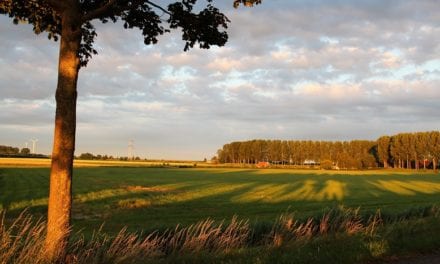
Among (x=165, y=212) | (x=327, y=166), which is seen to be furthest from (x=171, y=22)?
(x=327, y=166)

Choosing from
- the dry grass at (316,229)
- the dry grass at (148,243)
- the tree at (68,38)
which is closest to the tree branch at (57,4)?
the tree at (68,38)

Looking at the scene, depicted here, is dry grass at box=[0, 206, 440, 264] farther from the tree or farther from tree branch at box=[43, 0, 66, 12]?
tree branch at box=[43, 0, 66, 12]

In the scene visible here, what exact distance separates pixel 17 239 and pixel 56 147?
5.50 ft

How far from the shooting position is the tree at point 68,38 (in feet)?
24.6

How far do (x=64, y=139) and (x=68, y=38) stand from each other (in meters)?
1.64

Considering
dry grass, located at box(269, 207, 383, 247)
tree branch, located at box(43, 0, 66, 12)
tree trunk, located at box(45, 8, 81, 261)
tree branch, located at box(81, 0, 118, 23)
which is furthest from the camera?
dry grass, located at box(269, 207, 383, 247)

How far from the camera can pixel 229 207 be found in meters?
34.8

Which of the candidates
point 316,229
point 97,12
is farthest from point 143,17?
point 316,229

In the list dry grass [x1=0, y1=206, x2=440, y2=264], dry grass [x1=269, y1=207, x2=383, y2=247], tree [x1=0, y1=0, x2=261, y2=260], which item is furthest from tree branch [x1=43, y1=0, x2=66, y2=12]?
dry grass [x1=269, y1=207, x2=383, y2=247]

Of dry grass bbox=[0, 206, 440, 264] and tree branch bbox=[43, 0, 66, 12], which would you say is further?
tree branch bbox=[43, 0, 66, 12]

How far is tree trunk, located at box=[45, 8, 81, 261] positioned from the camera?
24.6 ft

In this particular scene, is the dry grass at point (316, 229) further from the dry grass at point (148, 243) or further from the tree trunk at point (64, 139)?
the tree trunk at point (64, 139)

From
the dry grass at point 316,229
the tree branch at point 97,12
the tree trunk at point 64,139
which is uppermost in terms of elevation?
the tree branch at point 97,12

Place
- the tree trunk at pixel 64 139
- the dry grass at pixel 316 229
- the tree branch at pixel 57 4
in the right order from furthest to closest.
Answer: the dry grass at pixel 316 229, the tree branch at pixel 57 4, the tree trunk at pixel 64 139
